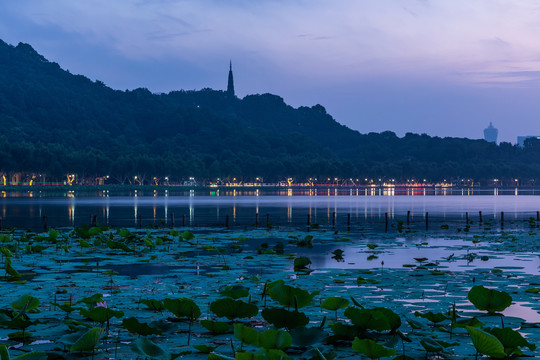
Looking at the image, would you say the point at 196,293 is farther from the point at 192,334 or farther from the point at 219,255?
the point at 219,255

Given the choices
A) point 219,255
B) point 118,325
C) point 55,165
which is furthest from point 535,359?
point 55,165

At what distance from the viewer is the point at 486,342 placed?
7.80 m

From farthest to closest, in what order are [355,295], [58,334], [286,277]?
[286,277], [355,295], [58,334]

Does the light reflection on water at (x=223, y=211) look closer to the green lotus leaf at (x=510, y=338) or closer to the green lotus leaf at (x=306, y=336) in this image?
the green lotus leaf at (x=306, y=336)

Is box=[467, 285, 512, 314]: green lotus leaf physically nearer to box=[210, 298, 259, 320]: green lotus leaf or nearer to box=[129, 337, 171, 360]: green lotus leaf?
box=[210, 298, 259, 320]: green lotus leaf

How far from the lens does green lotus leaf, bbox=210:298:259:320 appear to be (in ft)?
32.6

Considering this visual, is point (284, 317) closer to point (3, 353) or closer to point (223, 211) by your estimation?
point (3, 353)

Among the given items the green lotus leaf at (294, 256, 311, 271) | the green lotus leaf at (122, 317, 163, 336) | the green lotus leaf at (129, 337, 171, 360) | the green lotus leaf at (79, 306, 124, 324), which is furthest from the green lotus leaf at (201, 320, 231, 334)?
the green lotus leaf at (294, 256, 311, 271)

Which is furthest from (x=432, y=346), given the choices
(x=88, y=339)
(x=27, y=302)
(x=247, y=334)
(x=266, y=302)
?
(x=27, y=302)

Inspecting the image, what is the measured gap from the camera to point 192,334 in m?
10.7

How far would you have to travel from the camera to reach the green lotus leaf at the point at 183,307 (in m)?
10.5

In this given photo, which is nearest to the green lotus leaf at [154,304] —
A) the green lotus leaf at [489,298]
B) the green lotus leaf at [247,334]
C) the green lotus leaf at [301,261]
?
the green lotus leaf at [247,334]

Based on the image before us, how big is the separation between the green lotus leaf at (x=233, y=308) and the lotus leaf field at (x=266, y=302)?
18mm

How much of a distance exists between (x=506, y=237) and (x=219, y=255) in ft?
58.5
